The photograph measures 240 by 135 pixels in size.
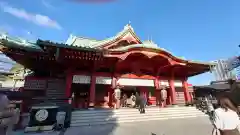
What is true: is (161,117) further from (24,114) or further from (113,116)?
(24,114)

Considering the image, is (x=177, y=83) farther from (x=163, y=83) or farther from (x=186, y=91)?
(x=163, y=83)

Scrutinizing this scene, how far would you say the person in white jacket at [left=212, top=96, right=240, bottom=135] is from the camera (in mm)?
2803

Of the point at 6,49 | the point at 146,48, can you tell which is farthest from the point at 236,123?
the point at 6,49

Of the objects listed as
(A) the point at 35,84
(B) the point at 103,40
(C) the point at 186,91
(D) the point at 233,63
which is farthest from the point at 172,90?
(D) the point at 233,63

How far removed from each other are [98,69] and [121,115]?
15.3ft

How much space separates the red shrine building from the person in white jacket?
331 inches

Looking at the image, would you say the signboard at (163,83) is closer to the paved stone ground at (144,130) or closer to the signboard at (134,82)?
the signboard at (134,82)

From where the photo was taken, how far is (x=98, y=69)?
41.3 ft

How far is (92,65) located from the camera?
11742 millimetres

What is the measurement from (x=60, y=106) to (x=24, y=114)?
8.12ft

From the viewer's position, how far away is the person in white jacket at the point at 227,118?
2803 millimetres

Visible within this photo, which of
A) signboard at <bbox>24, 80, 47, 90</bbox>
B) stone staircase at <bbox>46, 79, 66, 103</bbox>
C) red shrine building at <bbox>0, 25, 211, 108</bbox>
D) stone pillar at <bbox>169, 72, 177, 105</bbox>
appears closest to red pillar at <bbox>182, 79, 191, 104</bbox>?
red shrine building at <bbox>0, 25, 211, 108</bbox>

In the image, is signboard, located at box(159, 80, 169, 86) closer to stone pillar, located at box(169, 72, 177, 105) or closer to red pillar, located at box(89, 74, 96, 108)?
stone pillar, located at box(169, 72, 177, 105)

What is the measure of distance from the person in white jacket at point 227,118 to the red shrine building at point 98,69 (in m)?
8.40
